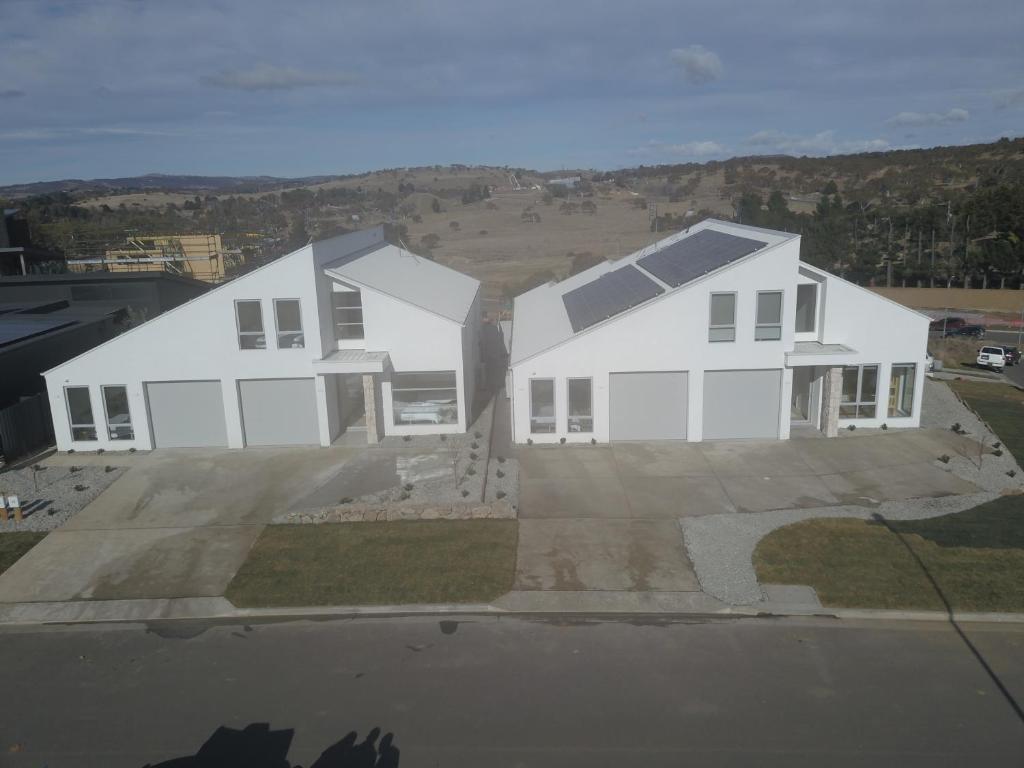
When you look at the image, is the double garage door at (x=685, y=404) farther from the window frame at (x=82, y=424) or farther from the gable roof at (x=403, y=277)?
the window frame at (x=82, y=424)

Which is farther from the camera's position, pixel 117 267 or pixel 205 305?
pixel 117 267

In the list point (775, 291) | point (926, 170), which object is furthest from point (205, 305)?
point (926, 170)

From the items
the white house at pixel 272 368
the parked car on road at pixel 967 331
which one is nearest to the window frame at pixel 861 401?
the white house at pixel 272 368

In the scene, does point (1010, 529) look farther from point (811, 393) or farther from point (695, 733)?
point (695, 733)

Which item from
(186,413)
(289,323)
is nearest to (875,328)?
(289,323)

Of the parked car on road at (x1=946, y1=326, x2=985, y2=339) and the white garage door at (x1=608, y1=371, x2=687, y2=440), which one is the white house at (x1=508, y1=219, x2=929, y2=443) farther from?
the parked car on road at (x1=946, y1=326, x2=985, y2=339)

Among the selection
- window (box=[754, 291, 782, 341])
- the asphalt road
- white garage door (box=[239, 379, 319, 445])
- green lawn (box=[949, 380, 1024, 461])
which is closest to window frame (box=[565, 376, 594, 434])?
window (box=[754, 291, 782, 341])

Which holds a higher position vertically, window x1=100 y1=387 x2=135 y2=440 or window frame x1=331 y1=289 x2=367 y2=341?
window frame x1=331 y1=289 x2=367 y2=341
